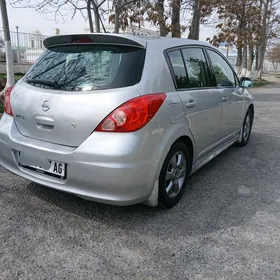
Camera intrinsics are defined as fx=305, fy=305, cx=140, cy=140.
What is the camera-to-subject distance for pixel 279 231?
2707 millimetres

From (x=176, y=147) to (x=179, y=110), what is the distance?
0.35 meters

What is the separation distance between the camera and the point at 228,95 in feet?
13.2

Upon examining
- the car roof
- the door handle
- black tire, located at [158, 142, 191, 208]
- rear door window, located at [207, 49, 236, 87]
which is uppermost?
the car roof

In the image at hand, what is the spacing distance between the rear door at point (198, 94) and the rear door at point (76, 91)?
571 mm

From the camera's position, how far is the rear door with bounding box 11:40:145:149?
239cm

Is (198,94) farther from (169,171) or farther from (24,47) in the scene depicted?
(24,47)

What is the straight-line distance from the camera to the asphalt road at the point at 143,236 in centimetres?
215

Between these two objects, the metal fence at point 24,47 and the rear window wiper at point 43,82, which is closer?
the rear window wiper at point 43,82

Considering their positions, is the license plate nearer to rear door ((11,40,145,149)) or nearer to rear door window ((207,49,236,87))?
rear door ((11,40,145,149))

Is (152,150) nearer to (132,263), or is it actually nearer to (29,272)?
(132,263)

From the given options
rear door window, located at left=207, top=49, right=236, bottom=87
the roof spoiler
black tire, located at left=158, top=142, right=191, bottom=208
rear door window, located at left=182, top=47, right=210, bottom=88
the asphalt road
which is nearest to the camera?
the asphalt road

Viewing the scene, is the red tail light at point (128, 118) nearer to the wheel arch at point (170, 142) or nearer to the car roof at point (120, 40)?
the wheel arch at point (170, 142)

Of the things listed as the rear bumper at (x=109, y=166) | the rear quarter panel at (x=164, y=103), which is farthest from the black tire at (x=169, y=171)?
the rear bumper at (x=109, y=166)

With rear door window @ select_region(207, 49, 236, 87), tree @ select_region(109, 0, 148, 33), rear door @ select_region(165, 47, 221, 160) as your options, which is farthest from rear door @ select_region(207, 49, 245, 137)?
tree @ select_region(109, 0, 148, 33)
